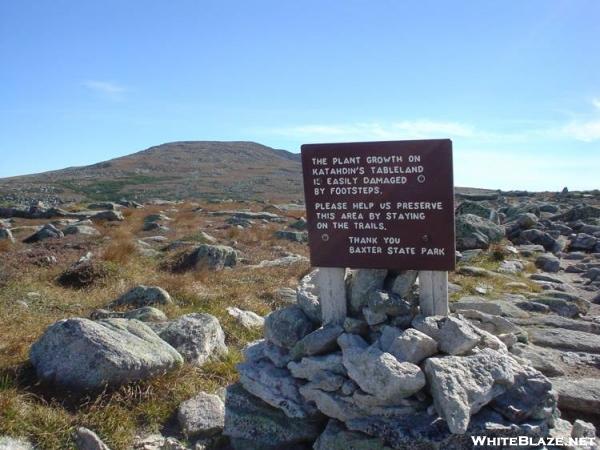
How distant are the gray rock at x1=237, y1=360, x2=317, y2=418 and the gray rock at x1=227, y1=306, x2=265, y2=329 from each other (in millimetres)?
2838

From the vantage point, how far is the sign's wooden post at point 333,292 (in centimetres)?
608

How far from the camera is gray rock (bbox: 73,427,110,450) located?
16.1ft

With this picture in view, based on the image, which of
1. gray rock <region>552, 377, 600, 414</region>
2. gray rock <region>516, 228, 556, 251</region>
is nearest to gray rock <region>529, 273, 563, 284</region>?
gray rock <region>516, 228, 556, 251</region>

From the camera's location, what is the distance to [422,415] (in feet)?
15.9

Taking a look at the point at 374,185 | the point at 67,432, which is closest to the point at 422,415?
the point at 374,185

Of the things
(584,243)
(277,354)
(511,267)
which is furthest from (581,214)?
(277,354)

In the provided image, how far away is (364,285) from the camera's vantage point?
6070 mm

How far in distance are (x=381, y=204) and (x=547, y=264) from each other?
13.4 meters

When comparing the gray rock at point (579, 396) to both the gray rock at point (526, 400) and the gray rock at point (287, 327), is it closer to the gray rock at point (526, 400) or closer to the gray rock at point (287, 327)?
the gray rock at point (526, 400)

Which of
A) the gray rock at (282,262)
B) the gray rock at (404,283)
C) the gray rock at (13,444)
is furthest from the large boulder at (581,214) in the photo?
the gray rock at (13,444)

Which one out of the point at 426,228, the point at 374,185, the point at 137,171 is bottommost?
the point at 426,228

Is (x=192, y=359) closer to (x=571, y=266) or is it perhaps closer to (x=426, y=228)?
(x=426, y=228)

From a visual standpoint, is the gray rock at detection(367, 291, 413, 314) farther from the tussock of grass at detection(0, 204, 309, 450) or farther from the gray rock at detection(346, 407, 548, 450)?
the tussock of grass at detection(0, 204, 309, 450)

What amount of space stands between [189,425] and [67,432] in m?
1.19
